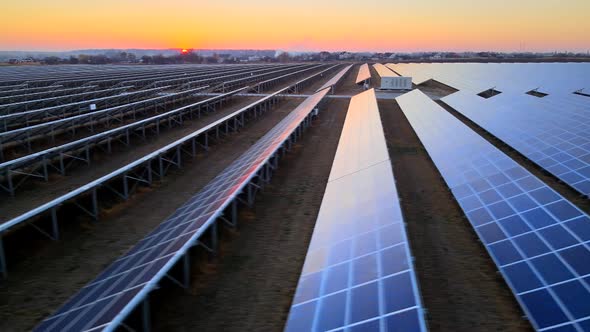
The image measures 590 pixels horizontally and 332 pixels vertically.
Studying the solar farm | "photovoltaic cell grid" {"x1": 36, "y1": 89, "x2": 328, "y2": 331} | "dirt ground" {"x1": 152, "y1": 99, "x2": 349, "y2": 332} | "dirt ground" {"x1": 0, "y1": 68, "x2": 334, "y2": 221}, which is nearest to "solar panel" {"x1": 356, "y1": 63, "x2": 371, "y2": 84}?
the solar farm

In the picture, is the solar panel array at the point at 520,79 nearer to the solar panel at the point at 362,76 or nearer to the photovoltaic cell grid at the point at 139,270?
the solar panel at the point at 362,76

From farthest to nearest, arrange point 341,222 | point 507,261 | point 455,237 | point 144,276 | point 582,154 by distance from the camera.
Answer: point 582,154 < point 455,237 < point 341,222 < point 507,261 < point 144,276

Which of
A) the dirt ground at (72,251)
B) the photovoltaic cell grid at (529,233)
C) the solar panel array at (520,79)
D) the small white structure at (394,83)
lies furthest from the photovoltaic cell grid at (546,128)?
the dirt ground at (72,251)

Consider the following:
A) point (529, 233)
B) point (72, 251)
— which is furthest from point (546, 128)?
point (72, 251)

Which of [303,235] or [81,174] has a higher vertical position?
[81,174]

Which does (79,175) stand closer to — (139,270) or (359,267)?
(139,270)

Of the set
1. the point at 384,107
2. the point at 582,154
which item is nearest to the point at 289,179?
the point at 582,154

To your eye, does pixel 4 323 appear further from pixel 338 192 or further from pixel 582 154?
pixel 582 154
